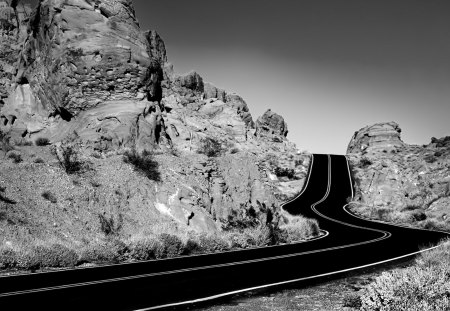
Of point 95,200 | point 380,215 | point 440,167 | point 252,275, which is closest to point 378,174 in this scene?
point 440,167

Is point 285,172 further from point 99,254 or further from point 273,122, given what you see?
point 273,122

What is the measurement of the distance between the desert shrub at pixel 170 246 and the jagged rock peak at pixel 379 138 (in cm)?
7624

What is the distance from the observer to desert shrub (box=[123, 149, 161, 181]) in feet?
84.1

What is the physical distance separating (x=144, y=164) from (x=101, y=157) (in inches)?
124

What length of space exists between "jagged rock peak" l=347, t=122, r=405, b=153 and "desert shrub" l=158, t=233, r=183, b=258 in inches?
3001

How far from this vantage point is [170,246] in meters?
15.8

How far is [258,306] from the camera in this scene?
834 centimetres

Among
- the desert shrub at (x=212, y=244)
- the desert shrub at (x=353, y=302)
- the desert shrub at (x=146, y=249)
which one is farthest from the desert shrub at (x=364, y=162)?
the desert shrub at (x=353, y=302)

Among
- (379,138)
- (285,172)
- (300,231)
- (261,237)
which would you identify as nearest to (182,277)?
(261,237)

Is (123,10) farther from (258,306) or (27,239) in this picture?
(258,306)

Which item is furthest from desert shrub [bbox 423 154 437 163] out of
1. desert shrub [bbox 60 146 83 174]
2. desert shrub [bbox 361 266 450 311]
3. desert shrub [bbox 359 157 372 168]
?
desert shrub [bbox 361 266 450 311]

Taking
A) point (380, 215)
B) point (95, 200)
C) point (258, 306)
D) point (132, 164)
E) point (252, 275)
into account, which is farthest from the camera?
point (380, 215)

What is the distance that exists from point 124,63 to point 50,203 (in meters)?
A: 18.2

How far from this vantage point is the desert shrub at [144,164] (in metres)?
25.6
